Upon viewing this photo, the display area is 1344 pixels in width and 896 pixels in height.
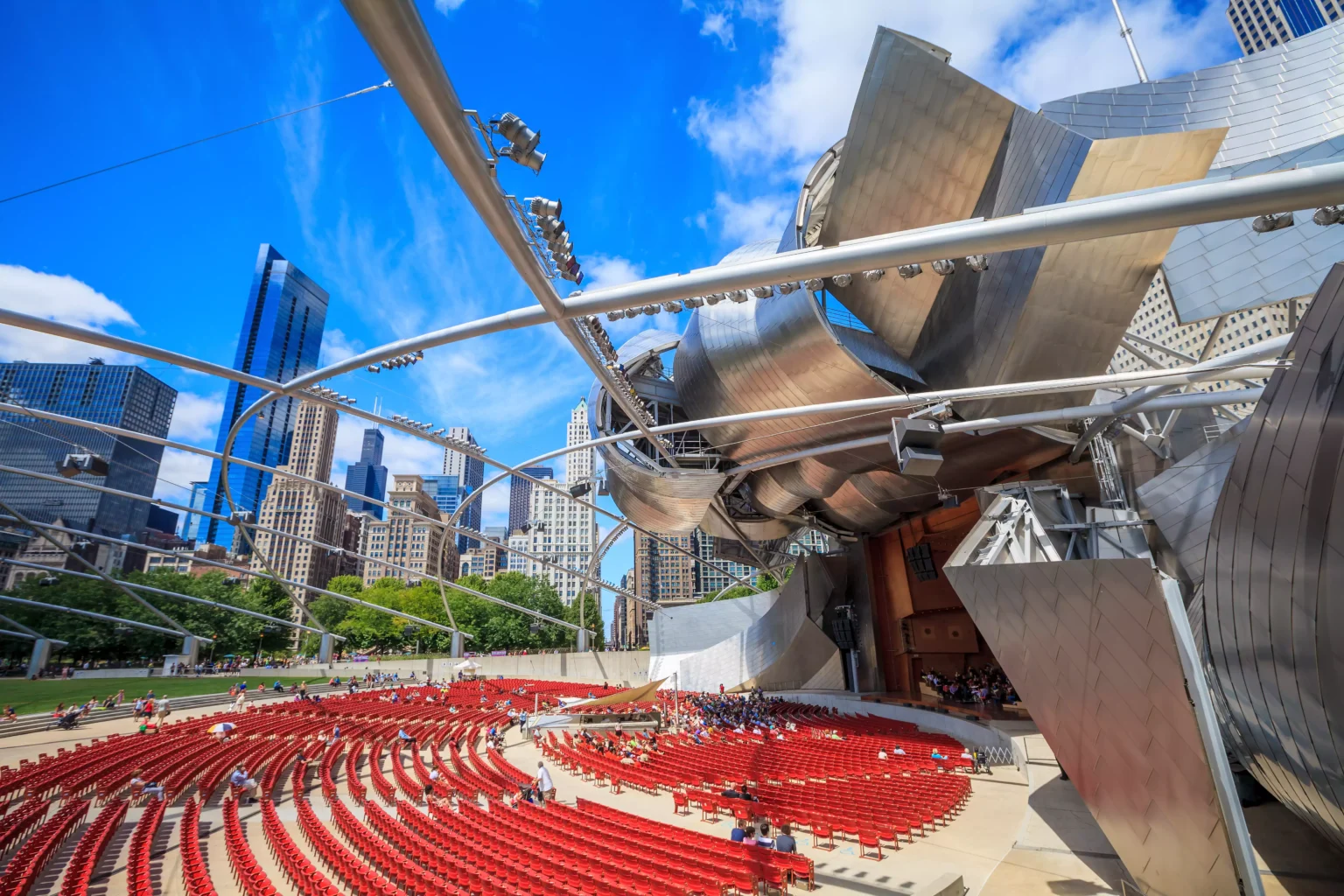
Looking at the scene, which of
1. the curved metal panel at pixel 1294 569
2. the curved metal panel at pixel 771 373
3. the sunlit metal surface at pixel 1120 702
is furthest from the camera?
the curved metal panel at pixel 771 373

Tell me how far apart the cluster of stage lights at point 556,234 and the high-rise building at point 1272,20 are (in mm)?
167202

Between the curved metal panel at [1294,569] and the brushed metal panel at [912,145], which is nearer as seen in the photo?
the curved metal panel at [1294,569]

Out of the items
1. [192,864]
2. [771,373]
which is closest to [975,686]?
[771,373]

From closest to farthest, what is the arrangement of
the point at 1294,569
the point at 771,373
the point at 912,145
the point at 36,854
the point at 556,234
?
the point at 1294,569 < the point at 556,234 < the point at 36,854 < the point at 912,145 < the point at 771,373

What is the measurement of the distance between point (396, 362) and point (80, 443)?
76.1m

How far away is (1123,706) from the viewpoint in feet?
26.5

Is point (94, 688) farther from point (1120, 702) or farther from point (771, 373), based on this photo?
point (1120, 702)

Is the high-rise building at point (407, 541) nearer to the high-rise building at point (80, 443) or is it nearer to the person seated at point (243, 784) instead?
the high-rise building at point (80, 443)

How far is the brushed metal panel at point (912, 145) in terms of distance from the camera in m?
17.3

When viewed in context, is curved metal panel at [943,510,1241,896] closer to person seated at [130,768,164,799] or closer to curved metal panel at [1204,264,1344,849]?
curved metal panel at [1204,264,1344,849]

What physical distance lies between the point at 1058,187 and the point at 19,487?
82.7 m

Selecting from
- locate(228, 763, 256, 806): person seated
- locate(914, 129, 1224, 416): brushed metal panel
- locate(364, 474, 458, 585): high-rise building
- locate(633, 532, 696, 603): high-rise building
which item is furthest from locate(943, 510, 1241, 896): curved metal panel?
locate(633, 532, 696, 603): high-rise building

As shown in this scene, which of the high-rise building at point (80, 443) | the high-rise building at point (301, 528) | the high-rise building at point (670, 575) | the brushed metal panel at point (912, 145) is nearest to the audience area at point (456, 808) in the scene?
the brushed metal panel at point (912, 145)

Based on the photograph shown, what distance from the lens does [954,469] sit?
87.9ft
